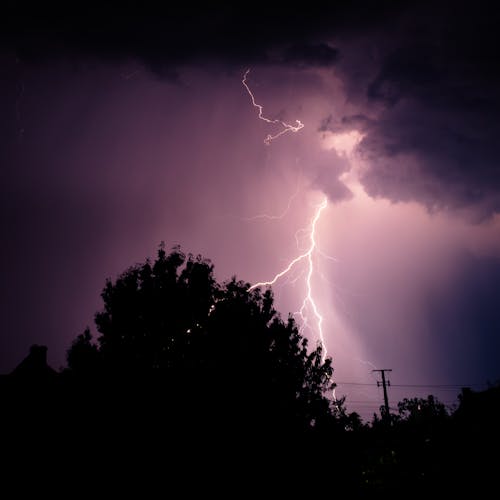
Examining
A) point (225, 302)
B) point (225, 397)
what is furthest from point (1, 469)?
point (225, 302)

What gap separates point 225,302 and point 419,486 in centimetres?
848

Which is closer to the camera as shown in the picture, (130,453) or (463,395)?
(130,453)

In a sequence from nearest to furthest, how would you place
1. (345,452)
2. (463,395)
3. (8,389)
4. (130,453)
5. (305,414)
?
(130,453), (345,452), (305,414), (8,389), (463,395)

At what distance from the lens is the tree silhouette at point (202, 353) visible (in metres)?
8.68

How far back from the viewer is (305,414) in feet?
37.1

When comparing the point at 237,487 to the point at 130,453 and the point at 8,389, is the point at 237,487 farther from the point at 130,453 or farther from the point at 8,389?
the point at 8,389

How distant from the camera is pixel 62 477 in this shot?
25.6 ft

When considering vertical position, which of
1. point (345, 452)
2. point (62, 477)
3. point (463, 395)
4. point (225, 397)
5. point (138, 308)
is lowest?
point (62, 477)

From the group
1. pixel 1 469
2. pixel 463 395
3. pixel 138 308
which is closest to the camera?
pixel 1 469

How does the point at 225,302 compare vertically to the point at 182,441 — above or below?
above

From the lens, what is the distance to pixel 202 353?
415 inches

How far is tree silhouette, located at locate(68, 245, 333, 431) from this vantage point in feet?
28.5

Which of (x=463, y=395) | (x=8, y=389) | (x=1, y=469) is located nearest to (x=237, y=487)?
(x=1, y=469)

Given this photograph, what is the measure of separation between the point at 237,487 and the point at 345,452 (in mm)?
3038
